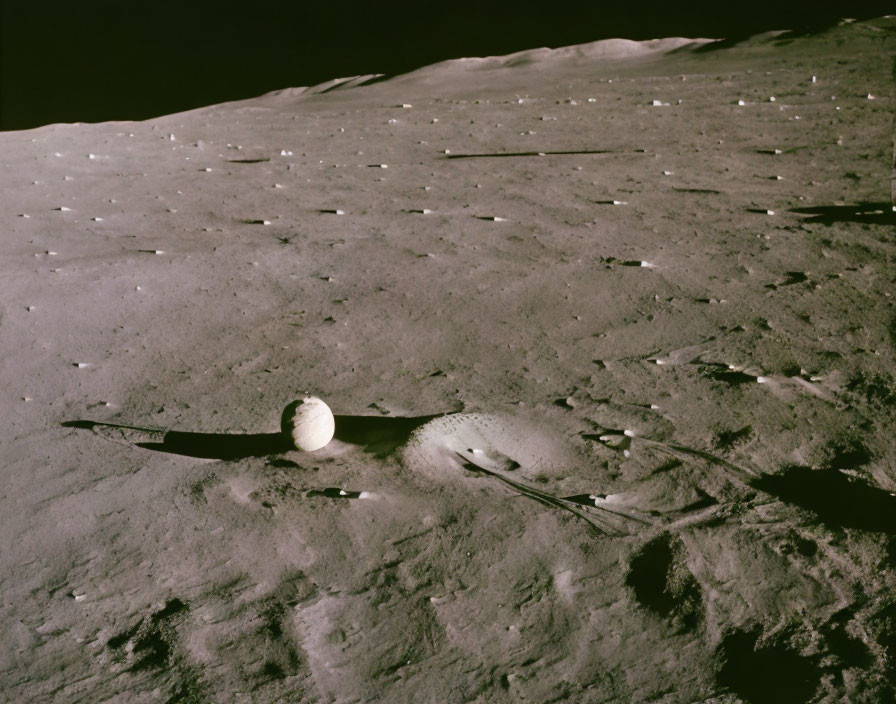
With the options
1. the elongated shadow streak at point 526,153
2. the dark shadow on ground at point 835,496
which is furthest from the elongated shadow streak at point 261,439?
the elongated shadow streak at point 526,153

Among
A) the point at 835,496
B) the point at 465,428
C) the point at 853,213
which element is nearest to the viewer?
the point at 835,496

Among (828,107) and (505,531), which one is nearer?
(505,531)

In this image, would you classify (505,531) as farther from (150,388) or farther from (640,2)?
(640,2)

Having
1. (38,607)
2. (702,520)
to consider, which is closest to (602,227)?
(702,520)

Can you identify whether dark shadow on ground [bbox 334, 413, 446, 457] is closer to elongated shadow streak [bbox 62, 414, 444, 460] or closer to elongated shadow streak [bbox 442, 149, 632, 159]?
elongated shadow streak [bbox 62, 414, 444, 460]

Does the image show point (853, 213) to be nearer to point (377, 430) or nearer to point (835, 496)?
point (835, 496)

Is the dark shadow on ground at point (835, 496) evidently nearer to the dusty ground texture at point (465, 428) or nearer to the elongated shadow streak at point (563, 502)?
the dusty ground texture at point (465, 428)

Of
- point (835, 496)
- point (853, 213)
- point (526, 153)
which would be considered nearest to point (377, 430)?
point (835, 496)
